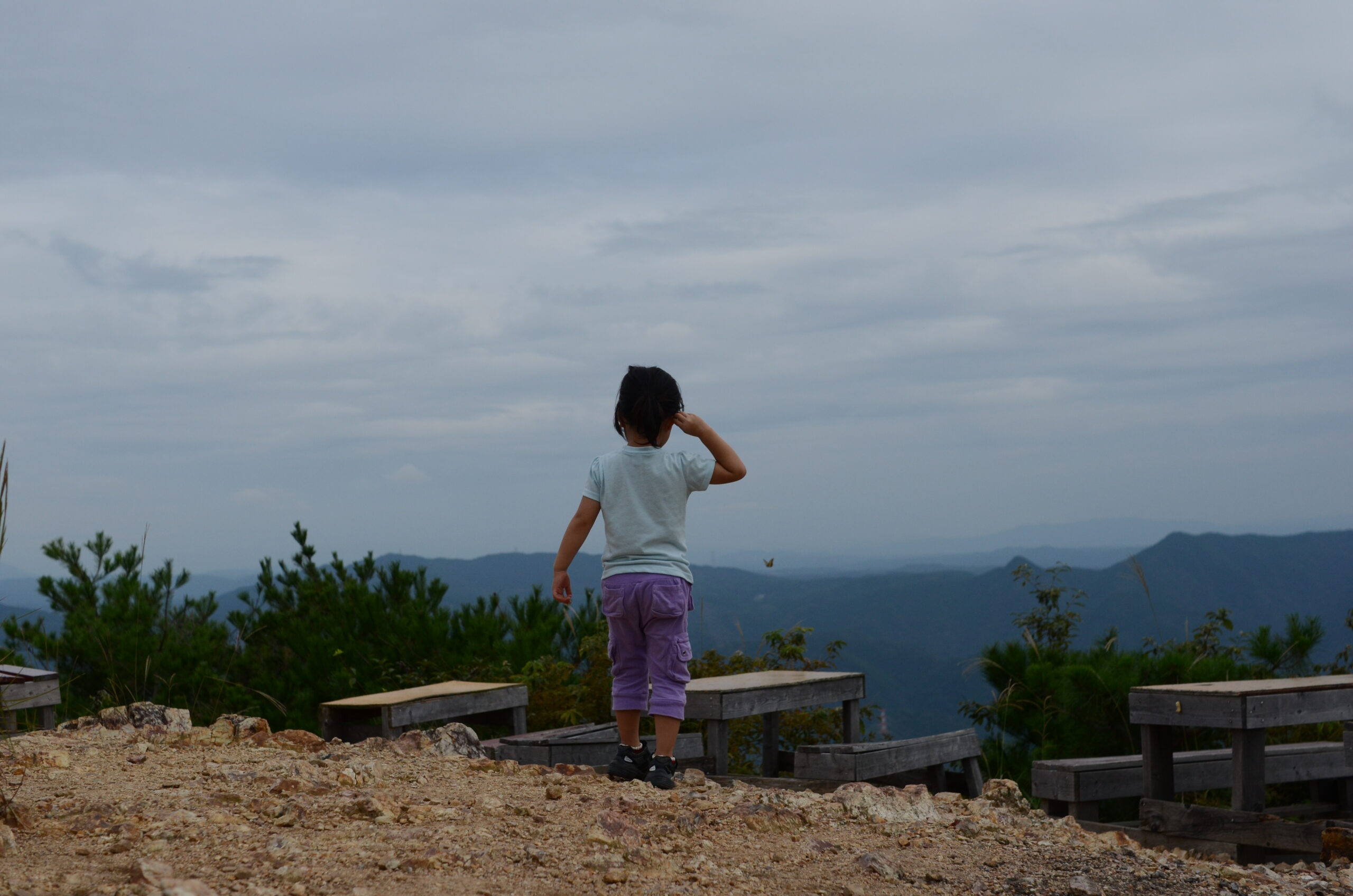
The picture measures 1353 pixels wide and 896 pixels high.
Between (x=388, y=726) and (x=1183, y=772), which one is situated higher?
(x=388, y=726)

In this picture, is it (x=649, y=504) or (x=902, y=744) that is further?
(x=902, y=744)

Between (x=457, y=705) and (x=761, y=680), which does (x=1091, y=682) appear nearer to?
(x=761, y=680)

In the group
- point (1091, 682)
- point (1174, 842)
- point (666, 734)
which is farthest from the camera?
point (1091, 682)

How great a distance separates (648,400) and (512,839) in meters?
1.92

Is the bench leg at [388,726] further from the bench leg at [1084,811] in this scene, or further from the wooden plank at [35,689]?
the bench leg at [1084,811]

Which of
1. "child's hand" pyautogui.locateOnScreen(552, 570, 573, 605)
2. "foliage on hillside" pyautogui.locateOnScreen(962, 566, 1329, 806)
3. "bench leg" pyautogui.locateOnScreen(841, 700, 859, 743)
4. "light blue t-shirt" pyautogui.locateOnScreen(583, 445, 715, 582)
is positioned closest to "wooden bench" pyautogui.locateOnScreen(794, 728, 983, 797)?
"bench leg" pyautogui.locateOnScreen(841, 700, 859, 743)

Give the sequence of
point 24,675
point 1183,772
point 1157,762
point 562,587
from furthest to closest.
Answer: point 24,675, point 1183,772, point 1157,762, point 562,587

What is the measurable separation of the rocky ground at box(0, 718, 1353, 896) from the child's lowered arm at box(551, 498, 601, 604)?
79cm

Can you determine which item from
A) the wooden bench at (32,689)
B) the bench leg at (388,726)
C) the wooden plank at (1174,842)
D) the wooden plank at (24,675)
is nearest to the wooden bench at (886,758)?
the wooden plank at (1174,842)

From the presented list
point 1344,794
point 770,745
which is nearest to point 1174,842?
point 1344,794

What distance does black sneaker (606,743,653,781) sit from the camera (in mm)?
4652

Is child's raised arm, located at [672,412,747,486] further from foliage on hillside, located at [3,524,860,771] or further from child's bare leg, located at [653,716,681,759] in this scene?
foliage on hillside, located at [3,524,860,771]

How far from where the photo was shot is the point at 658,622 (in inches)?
181

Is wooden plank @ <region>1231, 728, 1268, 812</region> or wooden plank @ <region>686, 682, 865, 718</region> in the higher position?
wooden plank @ <region>686, 682, 865, 718</region>
